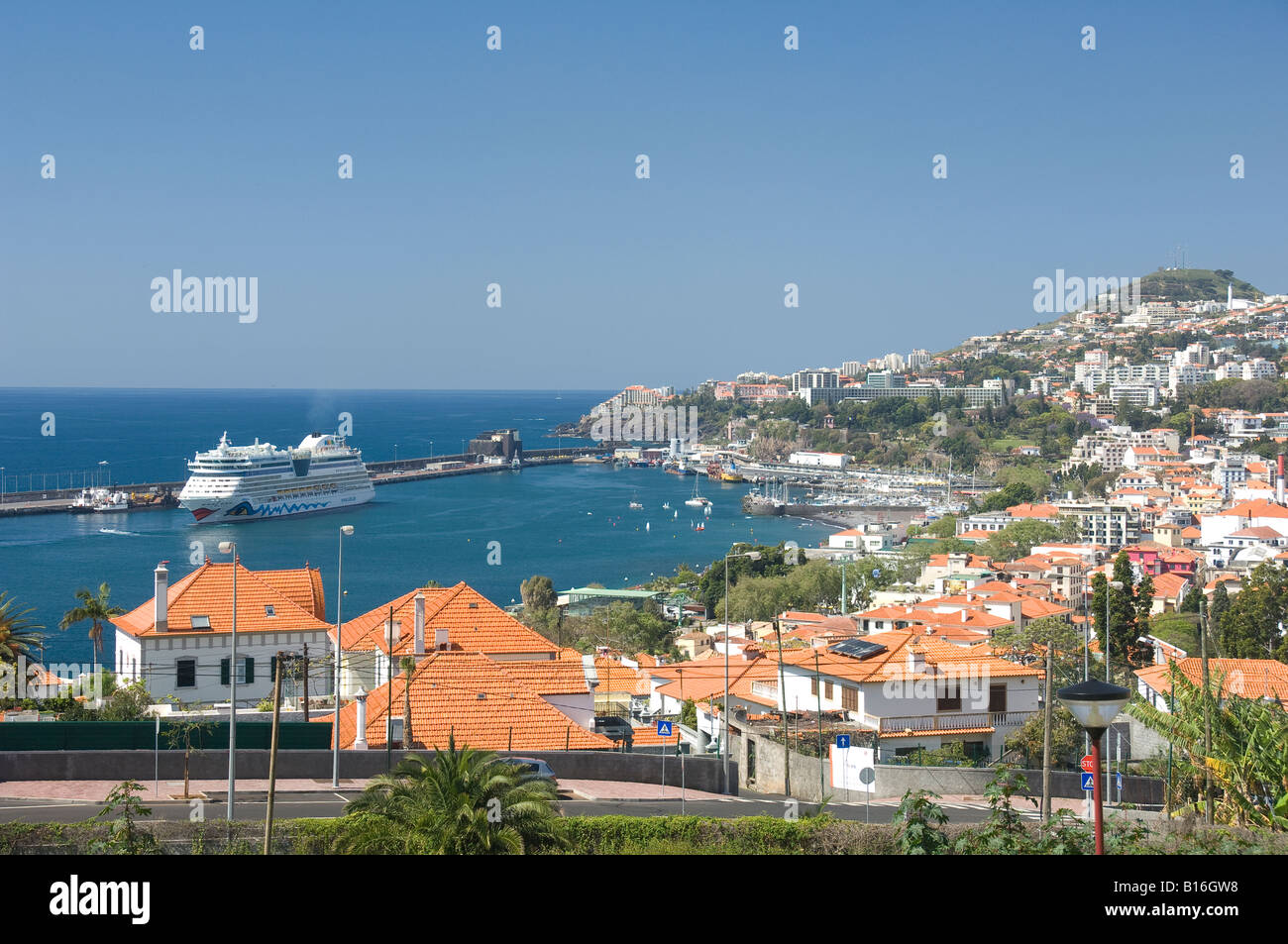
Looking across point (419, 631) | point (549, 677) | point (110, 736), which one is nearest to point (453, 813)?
point (110, 736)

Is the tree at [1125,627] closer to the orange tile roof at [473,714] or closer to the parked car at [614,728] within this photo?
the parked car at [614,728]

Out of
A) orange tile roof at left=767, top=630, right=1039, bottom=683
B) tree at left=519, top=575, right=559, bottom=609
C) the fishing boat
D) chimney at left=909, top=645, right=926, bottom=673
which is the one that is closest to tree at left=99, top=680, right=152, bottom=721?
orange tile roof at left=767, top=630, right=1039, bottom=683

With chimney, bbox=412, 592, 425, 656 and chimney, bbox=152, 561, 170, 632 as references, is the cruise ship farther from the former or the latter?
chimney, bbox=412, 592, 425, 656

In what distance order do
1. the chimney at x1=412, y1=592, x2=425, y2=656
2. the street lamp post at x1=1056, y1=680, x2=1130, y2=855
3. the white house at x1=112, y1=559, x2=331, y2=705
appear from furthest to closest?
the white house at x1=112, y1=559, x2=331, y2=705, the chimney at x1=412, y1=592, x2=425, y2=656, the street lamp post at x1=1056, y1=680, x2=1130, y2=855

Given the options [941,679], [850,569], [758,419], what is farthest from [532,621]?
[758,419]

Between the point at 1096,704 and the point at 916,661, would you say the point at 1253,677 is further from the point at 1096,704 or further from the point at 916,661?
the point at 1096,704

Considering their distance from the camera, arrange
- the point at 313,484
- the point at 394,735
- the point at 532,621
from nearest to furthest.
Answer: the point at 394,735, the point at 532,621, the point at 313,484
